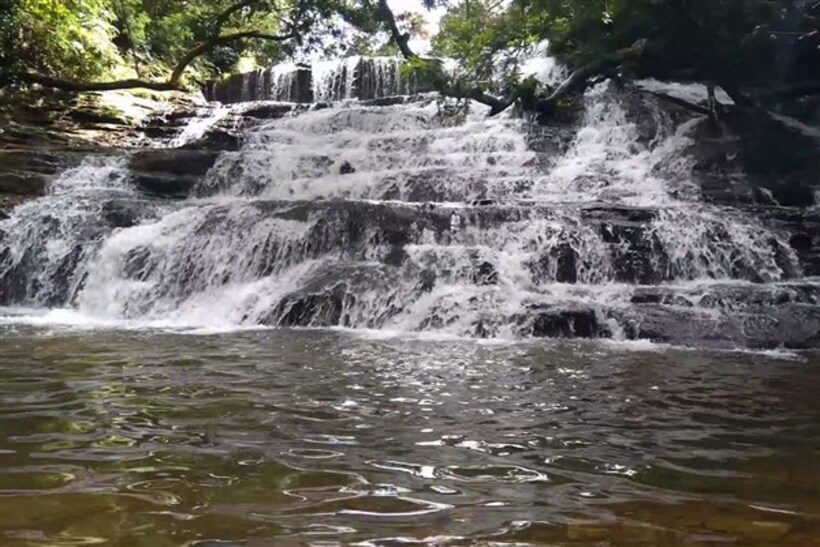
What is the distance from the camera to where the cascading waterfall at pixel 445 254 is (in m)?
8.30

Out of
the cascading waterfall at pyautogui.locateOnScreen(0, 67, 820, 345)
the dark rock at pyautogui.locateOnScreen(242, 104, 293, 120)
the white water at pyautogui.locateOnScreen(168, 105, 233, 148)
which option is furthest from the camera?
the dark rock at pyautogui.locateOnScreen(242, 104, 293, 120)

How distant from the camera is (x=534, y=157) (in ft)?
47.1

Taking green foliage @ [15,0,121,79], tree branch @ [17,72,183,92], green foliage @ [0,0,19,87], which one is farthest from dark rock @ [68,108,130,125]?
green foliage @ [0,0,19,87]

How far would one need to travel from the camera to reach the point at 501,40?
42.6ft

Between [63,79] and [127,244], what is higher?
[63,79]

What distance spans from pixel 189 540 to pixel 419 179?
11435mm

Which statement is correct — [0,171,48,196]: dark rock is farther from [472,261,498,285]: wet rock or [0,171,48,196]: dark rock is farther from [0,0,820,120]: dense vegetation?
[472,261,498,285]: wet rock

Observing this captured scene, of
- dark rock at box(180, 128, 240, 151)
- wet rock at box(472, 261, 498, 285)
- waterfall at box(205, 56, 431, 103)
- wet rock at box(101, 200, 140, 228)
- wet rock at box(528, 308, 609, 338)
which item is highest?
waterfall at box(205, 56, 431, 103)

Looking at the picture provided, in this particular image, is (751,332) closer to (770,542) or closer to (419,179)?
(770,542)

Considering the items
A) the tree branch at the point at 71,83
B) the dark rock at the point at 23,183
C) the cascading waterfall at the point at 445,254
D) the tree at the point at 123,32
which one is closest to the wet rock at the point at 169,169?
the cascading waterfall at the point at 445,254

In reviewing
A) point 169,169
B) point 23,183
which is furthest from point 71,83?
point 23,183

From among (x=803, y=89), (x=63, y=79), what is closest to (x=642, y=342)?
(x=803, y=89)

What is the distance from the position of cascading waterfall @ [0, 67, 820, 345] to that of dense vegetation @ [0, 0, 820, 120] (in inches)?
70.1

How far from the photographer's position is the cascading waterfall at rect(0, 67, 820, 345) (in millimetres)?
8305
